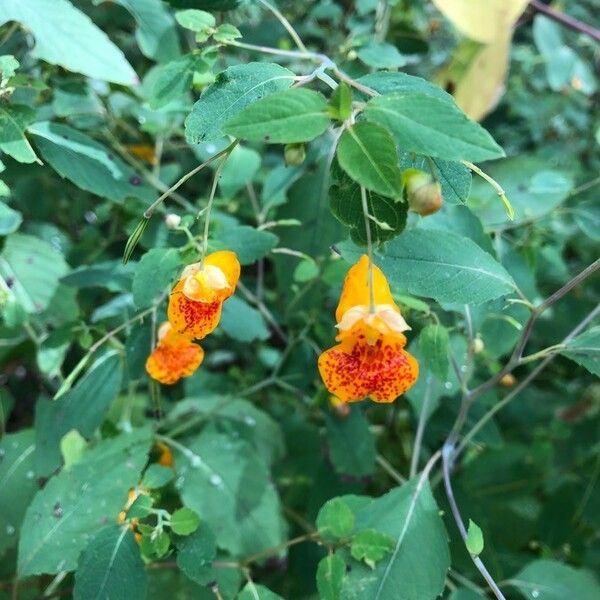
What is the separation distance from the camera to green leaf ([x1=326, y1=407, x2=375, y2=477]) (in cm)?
102

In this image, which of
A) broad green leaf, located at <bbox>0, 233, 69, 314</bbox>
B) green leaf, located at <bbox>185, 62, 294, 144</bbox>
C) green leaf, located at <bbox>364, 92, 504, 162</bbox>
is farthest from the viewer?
broad green leaf, located at <bbox>0, 233, 69, 314</bbox>

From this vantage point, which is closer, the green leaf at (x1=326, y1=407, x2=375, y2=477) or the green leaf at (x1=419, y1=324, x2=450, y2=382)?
the green leaf at (x1=419, y1=324, x2=450, y2=382)

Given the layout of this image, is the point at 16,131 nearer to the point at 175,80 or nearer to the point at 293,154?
the point at 175,80

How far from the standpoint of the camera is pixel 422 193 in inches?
22.1

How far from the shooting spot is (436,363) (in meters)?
0.75

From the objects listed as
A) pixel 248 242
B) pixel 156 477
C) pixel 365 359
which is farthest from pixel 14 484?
pixel 365 359

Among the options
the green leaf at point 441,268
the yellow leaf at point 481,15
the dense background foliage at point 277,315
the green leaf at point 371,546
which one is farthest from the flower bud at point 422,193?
the yellow leaf at point 481,15

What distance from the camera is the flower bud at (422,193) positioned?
1.84 feet

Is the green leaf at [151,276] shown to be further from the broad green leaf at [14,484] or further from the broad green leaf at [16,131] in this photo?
the broad green leaf at [14,484]

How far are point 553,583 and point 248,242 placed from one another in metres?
0.64

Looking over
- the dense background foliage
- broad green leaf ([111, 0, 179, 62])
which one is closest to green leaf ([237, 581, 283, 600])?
the dense background foliage

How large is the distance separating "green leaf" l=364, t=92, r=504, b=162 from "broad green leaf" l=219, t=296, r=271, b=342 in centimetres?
47

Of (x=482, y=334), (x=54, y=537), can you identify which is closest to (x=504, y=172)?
(x=482, y=334)

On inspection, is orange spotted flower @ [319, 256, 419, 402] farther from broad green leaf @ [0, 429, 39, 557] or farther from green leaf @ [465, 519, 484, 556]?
broad green leaf @ [0, 429, 39, 557]
